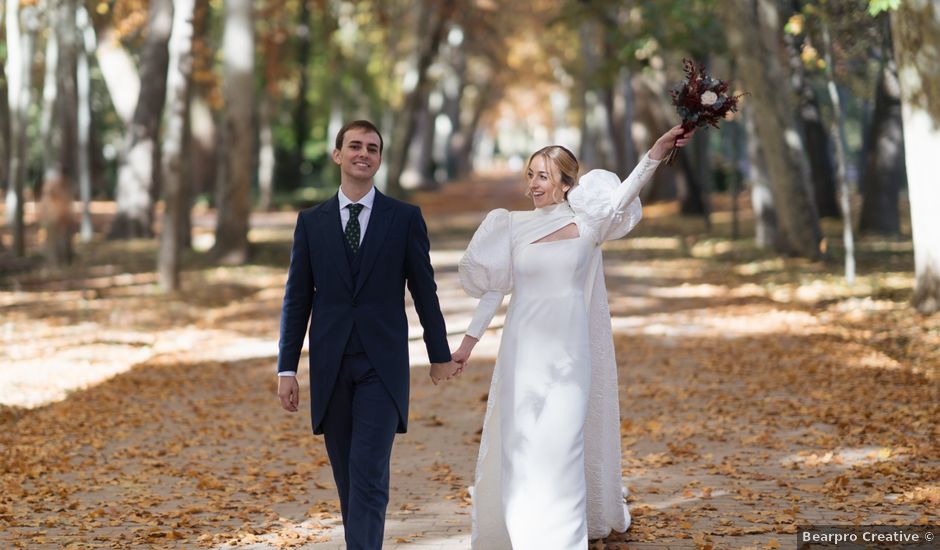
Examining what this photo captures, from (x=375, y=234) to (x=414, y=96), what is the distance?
107 feet

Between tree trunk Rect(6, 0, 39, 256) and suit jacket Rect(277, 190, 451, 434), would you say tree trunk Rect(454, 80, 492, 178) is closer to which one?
tree trunk Rect(6, 0, 39, 256)

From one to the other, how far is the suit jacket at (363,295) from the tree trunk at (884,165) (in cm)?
2161

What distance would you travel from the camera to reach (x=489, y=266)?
6.41 m

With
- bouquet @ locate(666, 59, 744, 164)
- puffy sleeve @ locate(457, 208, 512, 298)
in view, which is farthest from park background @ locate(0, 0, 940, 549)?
bouquet @ locate(666, 59, 744, 164)

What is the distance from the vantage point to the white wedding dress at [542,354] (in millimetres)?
6148

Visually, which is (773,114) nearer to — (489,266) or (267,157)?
(489,266)

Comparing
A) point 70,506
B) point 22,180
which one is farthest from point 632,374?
point 22,180

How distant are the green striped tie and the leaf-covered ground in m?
1.97

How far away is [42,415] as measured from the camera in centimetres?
1162

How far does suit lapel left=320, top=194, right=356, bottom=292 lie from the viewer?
588cm

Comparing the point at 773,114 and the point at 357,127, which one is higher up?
the point at 773,114

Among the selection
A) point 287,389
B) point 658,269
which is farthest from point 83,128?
point 287,389

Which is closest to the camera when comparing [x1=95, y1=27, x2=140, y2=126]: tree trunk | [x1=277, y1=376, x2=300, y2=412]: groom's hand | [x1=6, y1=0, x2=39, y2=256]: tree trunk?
[x1=277, y1=376, x2=300, y2=412]: groom's hand

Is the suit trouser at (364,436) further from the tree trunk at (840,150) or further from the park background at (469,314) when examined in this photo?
the tree trunk at (840,150)
